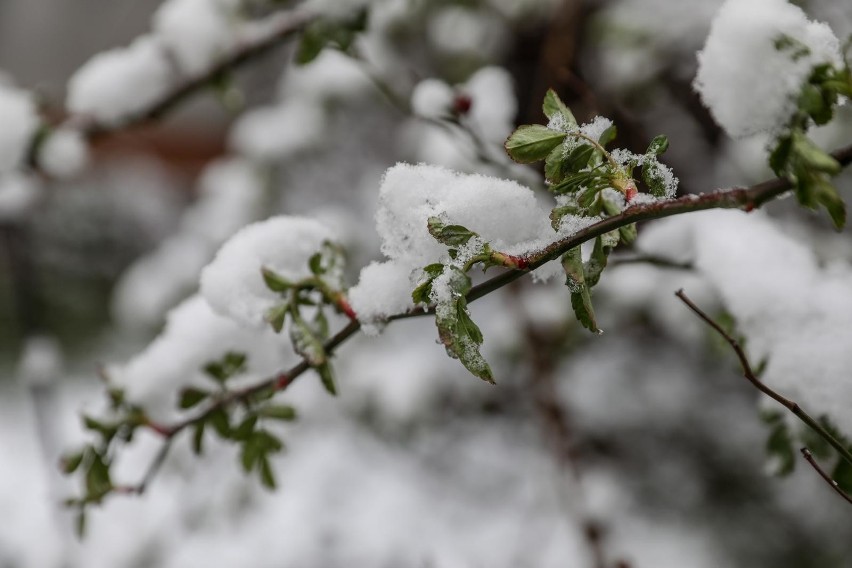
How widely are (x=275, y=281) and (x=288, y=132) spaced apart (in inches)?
74.1

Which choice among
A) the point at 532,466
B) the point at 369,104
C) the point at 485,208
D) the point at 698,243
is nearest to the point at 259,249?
the point at 485,208

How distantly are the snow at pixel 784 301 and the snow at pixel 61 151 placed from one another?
125 cm

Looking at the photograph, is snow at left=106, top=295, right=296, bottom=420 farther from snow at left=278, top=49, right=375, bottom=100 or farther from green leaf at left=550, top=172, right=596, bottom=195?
snow at left=278, top=49, right=375, bottom=100

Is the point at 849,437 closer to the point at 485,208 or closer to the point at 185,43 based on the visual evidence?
the point at 485,208

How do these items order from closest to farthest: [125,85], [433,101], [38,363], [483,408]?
1. [433,101]
2. [125,85]
3. [38,363]
4. [483,408]

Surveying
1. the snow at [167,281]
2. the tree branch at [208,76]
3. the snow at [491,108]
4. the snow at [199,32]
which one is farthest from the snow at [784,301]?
the snow at [167,281]

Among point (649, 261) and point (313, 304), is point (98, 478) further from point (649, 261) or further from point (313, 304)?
point (649, 261)

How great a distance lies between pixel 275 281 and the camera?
0.69 metres

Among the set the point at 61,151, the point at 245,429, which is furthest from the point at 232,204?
the point at 245,429

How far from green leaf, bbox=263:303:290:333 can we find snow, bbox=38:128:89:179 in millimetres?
1107

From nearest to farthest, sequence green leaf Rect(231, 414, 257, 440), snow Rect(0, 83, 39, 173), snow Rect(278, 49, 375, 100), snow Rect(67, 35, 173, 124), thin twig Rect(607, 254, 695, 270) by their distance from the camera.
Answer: green leaf Rect(231, 414, 257, 440) → thin twig Rect(607, 254, 695, 270) → snow Rect(0, 83, 39, 173) → snow Rect(67, 35, 173, 124) → snow Rect(278, 49, 375, 100)

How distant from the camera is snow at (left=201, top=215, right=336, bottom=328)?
76cm

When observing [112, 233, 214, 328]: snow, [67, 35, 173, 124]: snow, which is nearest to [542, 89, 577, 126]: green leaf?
[67, 35, 173, 124]: snow

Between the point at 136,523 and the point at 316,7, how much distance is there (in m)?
1.85
